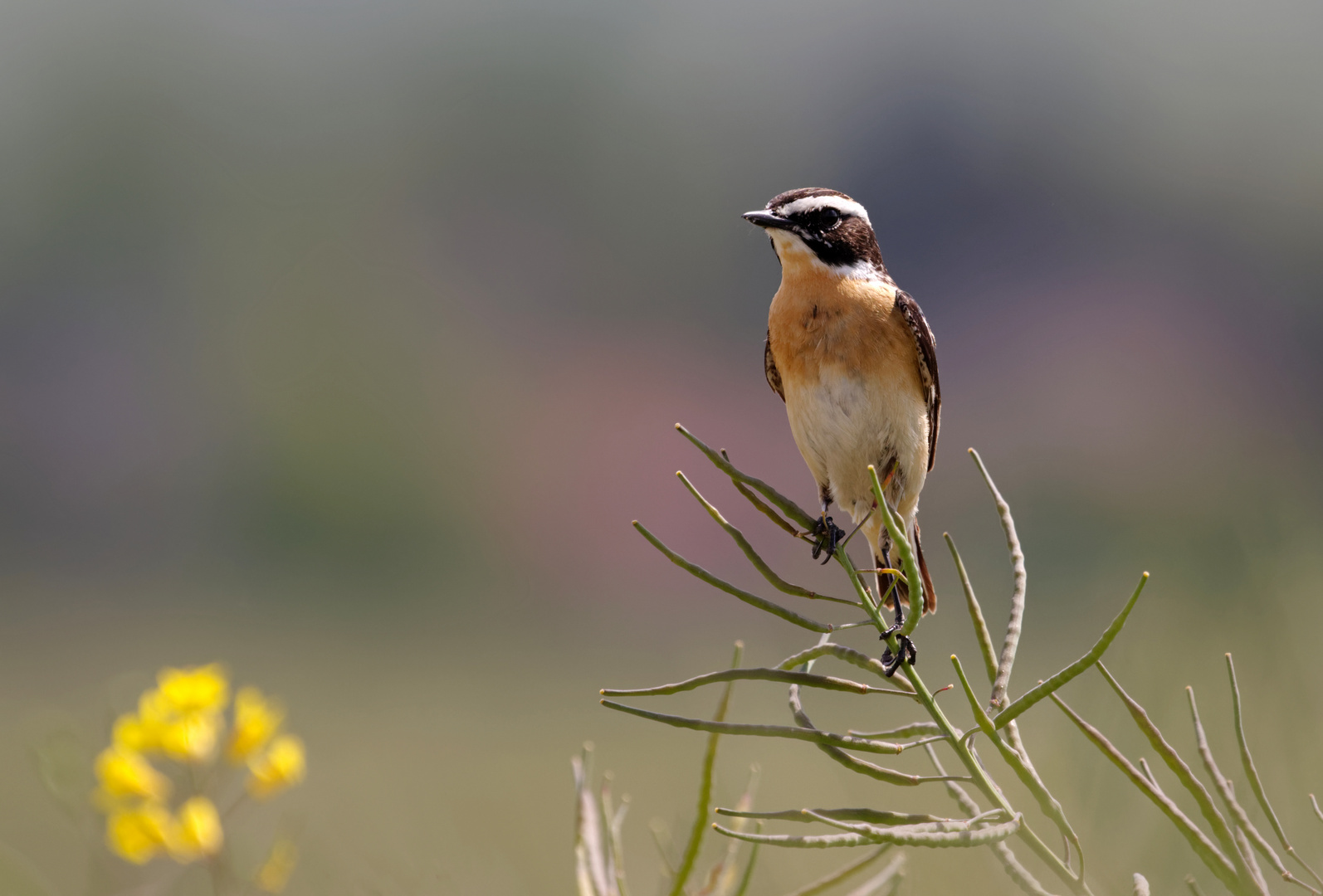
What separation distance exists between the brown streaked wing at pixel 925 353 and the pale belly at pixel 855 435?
0.24ft

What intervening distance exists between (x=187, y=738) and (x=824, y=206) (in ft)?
4.24

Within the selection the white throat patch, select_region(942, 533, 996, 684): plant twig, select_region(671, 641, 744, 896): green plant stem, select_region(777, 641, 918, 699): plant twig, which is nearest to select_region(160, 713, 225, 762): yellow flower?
select_region(671, 641, 744, 896): green plant stem

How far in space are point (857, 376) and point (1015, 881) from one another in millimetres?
1219

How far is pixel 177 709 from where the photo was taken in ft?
4.03

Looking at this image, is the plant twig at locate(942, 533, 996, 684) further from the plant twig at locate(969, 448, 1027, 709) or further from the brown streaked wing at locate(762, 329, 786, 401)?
the brown streaked wing at locate(762, 329, 786, 401)

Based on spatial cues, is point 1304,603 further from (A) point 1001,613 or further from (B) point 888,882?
(A) point 1001,613

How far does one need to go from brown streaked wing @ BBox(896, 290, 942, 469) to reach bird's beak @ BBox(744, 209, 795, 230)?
254 millimetres

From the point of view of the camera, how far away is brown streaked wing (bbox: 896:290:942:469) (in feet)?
6.00

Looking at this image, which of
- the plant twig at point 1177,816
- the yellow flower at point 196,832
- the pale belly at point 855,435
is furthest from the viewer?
the pale belly at point 855,435

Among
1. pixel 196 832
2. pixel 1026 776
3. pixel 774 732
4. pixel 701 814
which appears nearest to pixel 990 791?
pixel 1026 776

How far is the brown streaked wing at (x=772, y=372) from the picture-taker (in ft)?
6.22

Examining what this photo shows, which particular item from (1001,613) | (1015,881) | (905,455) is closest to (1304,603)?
(1015,881)

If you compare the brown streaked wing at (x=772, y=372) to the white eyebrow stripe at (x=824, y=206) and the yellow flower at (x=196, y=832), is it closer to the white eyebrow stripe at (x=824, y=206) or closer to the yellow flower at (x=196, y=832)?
the white eyebrow stripe at (x=824, y=206)

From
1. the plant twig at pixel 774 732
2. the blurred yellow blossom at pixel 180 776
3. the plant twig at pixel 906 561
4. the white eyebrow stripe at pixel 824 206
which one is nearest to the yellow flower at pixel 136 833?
the blurred yellow blossom at pixel 180 776
